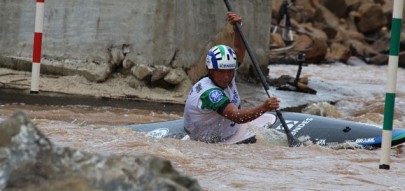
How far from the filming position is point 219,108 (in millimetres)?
6805

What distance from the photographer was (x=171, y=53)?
9.91 m

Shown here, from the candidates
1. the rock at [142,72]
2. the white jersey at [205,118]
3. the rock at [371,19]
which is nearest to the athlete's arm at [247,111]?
the white jersey at [205,118]

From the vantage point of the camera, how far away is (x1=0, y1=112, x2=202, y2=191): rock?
272 cm

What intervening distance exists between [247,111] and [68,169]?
13.1 ft

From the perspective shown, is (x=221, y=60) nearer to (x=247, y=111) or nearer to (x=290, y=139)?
(x=247, y=111)

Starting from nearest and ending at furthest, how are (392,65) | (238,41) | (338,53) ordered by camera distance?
(392,65) < (238,41) < (338,53)

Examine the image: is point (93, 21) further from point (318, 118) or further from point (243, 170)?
point (243, 170)

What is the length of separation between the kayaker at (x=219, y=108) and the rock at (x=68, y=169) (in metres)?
3.94

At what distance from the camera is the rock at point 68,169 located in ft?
8.94

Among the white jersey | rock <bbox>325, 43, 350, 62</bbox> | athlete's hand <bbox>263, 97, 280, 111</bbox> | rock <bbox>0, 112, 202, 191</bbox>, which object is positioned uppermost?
rock <bbox>0, 112, 202, 191</bbox>

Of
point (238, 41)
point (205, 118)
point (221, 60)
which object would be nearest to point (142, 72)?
point (238, 41)

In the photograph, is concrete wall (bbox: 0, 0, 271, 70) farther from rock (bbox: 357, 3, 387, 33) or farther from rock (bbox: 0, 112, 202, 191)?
rock (bbox: 357, 3, 387, 33)

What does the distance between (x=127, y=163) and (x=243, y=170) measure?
2.77 m

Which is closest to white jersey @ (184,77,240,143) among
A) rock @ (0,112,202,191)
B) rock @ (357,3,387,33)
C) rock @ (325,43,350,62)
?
rock @ (0,112,202,191)
